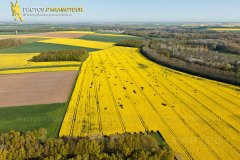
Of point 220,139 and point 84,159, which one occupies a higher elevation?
point 84,159

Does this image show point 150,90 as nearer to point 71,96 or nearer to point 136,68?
point 71,96

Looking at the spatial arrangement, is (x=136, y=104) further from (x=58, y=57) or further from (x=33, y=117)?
(x=58, y=57)

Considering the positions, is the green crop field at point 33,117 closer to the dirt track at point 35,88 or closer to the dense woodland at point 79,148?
the dirt track at point 35,88

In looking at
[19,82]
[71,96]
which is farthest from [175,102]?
[19,82]

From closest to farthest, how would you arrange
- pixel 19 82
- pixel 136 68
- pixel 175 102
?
pixel 175 102 < pixel 19 82 < pixel 136 68

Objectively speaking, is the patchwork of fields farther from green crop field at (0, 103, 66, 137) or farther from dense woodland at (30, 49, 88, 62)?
dense woodland at (30, 49, 88, 62)

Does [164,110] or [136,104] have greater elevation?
[136,104]

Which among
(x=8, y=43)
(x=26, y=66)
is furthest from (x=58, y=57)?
(x=8, y=43)
